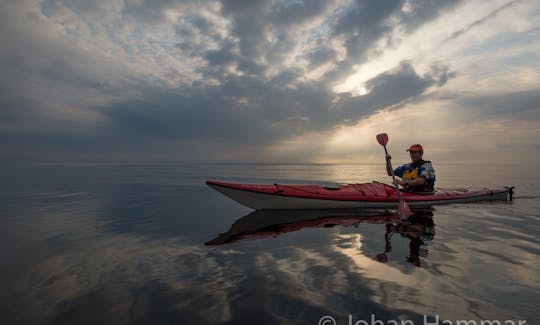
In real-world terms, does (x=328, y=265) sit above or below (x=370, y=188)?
below

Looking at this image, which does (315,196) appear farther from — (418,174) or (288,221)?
(418,174)

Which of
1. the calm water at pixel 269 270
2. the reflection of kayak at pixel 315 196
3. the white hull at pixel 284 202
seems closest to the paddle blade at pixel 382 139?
the reflection of kayak at pixel 315 196

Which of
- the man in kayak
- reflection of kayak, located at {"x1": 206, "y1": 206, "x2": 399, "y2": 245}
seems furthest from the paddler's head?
reflection of kayak, located at {"x1": 206, "y1": 206, "x2": 399, "y2": 245}

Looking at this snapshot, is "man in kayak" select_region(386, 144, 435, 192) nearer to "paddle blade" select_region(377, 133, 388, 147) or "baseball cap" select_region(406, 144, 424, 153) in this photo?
"baseball cap" select_region(406, 144, 424, 153)

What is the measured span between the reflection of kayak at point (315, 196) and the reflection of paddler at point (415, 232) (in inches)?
42.3

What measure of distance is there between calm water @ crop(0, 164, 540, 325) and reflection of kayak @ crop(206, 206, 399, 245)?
0.06m

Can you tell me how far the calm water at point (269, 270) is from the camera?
3.12 metres

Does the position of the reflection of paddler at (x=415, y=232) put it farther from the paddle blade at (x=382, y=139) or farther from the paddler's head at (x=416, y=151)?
the paddle blade at (x=382, y=139)

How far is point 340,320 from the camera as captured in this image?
2.94m

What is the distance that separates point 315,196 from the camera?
30.2ft

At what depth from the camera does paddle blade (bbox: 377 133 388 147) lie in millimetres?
11641

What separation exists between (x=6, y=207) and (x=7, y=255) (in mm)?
8298

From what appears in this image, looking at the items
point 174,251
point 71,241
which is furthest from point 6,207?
point 174,251

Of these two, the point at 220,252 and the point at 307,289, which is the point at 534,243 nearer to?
the point at 307,289
